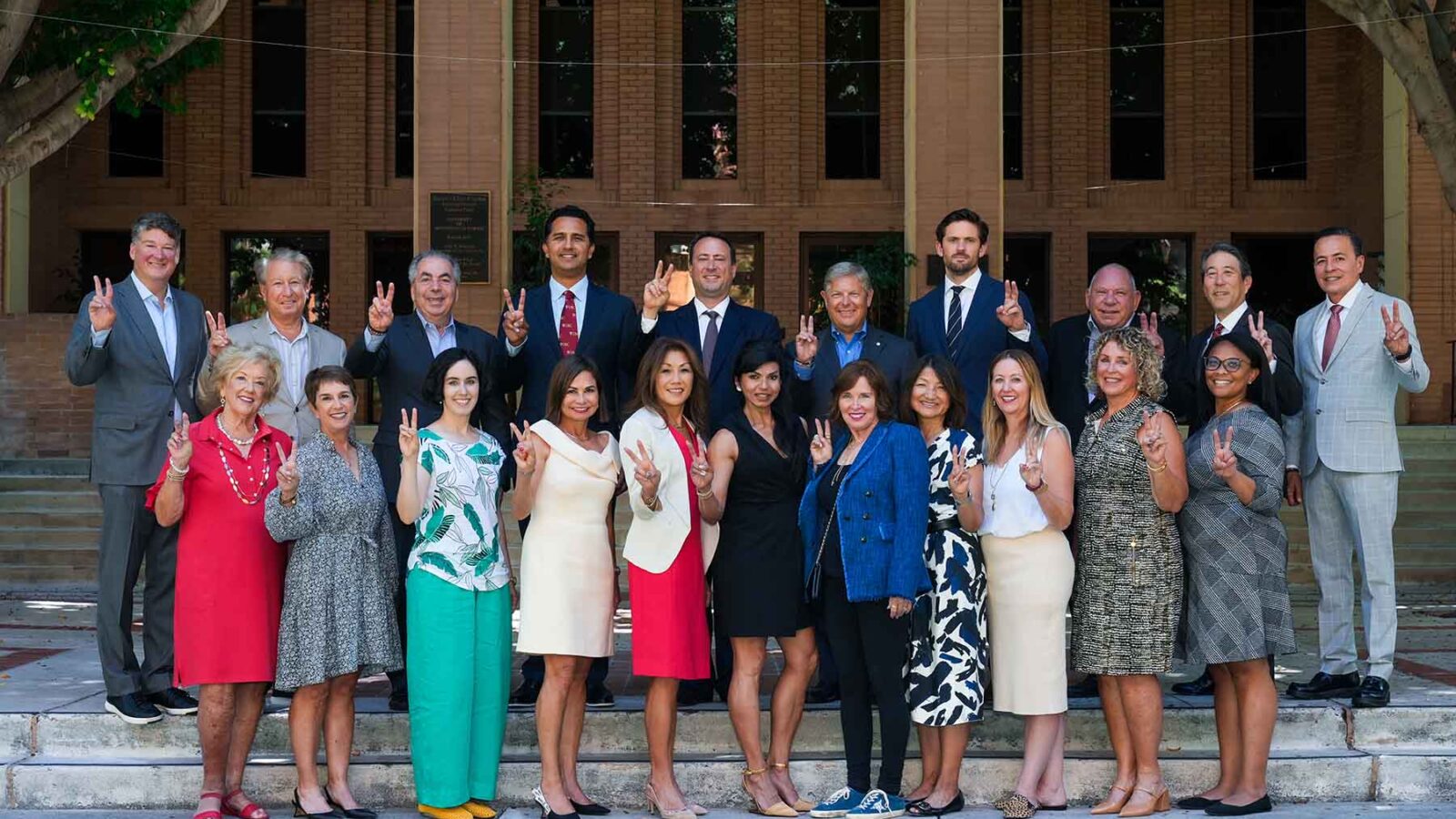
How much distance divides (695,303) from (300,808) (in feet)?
10.2

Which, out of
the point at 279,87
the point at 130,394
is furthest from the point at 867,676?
the point at 279,87

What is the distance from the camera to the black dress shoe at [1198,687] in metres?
7.71

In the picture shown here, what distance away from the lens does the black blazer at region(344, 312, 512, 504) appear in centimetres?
723

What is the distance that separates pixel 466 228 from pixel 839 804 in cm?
1187

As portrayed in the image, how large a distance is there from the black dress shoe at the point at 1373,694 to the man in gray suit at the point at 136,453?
570cm

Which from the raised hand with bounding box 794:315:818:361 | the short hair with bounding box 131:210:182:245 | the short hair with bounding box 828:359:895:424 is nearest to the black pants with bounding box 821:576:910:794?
the short hair with bounding box 828:359:895:424

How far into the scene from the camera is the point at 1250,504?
6.65 m

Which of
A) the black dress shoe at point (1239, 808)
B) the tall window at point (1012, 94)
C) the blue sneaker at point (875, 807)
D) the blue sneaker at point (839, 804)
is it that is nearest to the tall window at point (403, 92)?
the tall window at point (1012, 94)

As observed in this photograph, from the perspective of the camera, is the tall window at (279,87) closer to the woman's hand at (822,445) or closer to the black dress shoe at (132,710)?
the black dress shoe at (132,710)

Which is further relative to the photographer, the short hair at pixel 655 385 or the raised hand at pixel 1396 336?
the raised hand at pixel 1396 336

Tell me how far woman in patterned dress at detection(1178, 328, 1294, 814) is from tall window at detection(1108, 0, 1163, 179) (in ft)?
54.7

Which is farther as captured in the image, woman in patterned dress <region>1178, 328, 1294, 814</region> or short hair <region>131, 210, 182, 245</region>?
short hair <region>131, 210, 182, 245</region>

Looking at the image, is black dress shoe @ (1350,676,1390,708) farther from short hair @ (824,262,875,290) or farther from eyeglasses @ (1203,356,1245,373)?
short hair @ (824,262,875,290)

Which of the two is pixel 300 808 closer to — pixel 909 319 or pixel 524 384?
pixel 524 384
